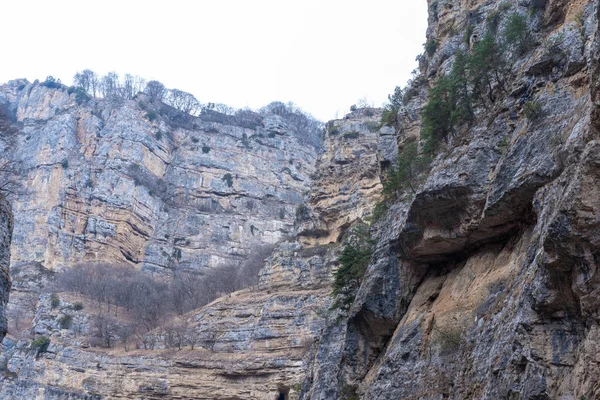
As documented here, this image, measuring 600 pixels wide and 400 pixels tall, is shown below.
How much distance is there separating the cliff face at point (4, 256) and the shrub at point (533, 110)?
49.9 ft

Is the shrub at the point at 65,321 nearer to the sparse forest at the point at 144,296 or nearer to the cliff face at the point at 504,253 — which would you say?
the sparse forest at the point at 144,296

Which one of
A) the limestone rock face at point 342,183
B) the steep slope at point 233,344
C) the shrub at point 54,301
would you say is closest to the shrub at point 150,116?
the limestone rock face at point 342,183

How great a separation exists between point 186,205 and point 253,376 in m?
43.5

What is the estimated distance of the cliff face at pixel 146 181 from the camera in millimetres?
81250

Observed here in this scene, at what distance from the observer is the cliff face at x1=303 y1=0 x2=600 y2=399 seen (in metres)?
12.5

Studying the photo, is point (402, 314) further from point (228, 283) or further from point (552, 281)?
point (228, 283)

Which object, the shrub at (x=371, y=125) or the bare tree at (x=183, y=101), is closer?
the shrub at (x=371, y=125)

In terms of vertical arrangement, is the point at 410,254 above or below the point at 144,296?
below

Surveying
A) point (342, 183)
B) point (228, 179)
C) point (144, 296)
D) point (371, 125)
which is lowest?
point (144, 296)

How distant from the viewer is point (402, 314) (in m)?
22.8

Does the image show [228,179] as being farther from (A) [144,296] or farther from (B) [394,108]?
(B) [394,108]

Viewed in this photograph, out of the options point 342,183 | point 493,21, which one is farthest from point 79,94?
point 493,21

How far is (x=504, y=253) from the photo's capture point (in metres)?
18.1

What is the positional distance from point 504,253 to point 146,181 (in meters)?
75.9
